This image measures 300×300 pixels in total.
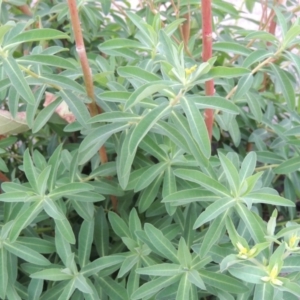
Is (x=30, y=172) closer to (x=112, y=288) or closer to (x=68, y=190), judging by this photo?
(x=68, y=190)

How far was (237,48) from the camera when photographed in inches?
34.0

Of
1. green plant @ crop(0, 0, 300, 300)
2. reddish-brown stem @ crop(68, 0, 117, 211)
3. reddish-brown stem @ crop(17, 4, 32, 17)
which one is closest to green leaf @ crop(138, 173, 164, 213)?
green plant @ crop(0, 0, 300, 300)

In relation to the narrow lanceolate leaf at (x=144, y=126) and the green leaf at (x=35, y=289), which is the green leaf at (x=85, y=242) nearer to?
the green leaf at (x=35, y=289)

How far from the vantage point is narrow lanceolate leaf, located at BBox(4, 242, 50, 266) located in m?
0.74

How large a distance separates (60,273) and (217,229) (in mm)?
261

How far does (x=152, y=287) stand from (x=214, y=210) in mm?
155

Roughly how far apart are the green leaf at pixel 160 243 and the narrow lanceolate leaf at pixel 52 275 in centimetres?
15

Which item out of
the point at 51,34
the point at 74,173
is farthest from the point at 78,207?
the point at 51,34

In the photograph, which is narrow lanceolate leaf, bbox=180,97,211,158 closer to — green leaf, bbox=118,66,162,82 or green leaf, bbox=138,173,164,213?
green leaf, bbox=118,66,162,82

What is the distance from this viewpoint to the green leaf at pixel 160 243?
28.3 inches

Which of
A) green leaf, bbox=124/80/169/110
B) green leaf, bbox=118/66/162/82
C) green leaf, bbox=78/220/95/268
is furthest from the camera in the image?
green leaf, bbox=78/220/95/268

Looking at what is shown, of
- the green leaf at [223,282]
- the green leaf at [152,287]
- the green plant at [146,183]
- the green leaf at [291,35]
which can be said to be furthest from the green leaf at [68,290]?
the green leaf at [291,35]

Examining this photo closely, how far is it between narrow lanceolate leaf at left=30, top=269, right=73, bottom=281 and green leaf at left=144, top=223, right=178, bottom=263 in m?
0.15

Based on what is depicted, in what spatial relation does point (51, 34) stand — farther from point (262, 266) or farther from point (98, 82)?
point (262, 266)
